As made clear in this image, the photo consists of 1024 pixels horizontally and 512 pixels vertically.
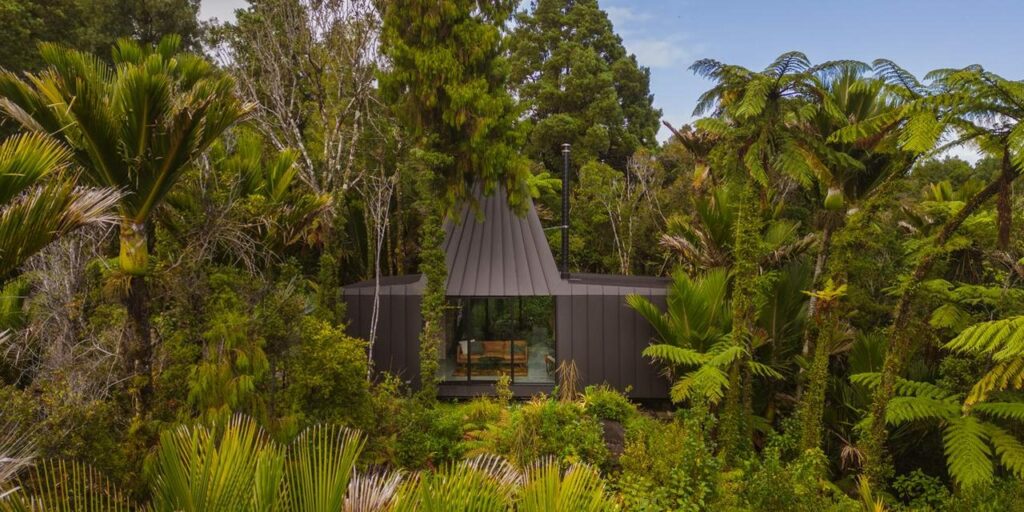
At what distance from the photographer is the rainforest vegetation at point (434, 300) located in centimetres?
270

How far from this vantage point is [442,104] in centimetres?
908

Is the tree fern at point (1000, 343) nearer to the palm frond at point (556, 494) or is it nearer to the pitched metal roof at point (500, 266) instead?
the pitched metal roof at point (500, 266)

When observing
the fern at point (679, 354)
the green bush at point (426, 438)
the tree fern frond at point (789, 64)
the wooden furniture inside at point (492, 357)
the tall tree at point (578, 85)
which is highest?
the tall tree at point (578, 85)

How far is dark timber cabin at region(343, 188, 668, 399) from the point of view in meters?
9.65

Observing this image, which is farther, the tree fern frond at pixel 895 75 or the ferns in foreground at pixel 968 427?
the ferns in foreground at pixel 968 427

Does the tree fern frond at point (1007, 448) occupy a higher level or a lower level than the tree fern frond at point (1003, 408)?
lower

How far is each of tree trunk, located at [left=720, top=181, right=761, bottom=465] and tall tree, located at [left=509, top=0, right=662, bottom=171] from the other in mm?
13714


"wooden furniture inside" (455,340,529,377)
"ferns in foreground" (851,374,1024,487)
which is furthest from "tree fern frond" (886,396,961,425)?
"wooden furniture inside" (455,340,529,377)

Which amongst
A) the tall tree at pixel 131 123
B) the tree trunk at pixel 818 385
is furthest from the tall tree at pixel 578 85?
the tall tree at pixel 131 123

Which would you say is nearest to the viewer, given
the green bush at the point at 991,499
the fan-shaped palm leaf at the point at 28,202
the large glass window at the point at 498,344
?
the fan-shaped palm leaf at the point at 28,202

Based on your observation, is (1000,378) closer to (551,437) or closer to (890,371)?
(890,371)

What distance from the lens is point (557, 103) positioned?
21.1m

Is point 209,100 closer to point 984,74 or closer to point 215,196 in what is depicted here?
point 215,196

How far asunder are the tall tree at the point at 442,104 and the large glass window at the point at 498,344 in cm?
79
